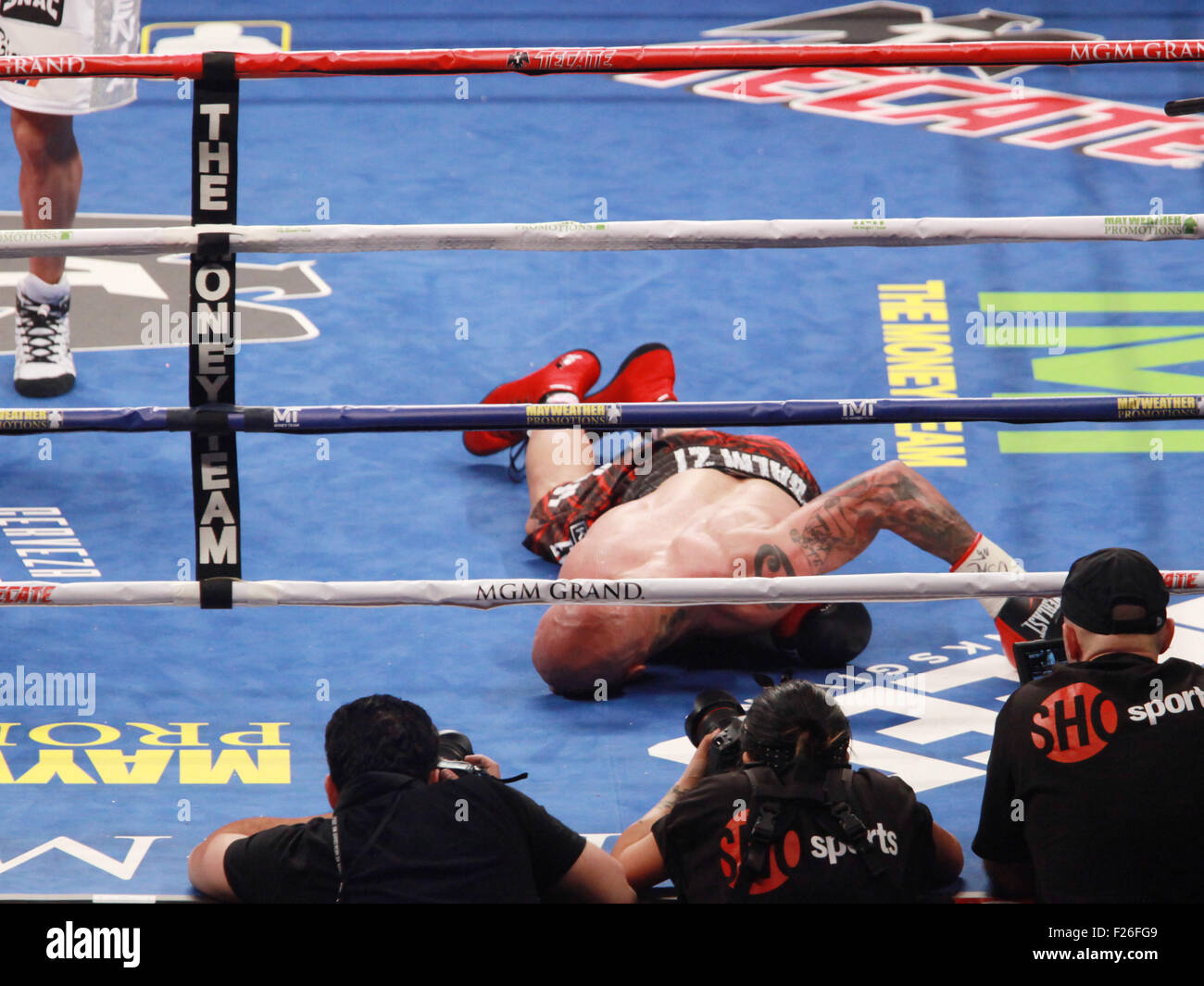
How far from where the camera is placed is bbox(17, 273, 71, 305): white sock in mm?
4480

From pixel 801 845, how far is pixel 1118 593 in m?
0.62

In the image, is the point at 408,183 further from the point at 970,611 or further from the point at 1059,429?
the point at 970,611

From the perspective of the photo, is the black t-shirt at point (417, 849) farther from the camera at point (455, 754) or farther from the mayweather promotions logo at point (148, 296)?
the mayweather promotions logo at point (148, 296)

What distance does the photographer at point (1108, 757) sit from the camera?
94.9 inches

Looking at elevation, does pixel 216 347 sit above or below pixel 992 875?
above

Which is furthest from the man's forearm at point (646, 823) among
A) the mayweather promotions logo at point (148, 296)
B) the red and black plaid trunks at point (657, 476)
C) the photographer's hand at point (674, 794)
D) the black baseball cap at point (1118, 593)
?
the mayweather promotions logo at point (148, 296)

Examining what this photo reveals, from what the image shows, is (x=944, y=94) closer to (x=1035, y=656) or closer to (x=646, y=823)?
(x=1035, y=656)

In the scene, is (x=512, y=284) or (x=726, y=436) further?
(x=512, y=284)

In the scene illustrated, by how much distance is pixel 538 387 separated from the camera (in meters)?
4.38

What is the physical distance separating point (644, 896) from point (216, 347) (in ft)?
3.75

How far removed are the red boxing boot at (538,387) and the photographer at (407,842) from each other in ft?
6.16

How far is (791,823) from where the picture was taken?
96.3 inches

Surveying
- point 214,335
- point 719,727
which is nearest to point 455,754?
point 719,727
